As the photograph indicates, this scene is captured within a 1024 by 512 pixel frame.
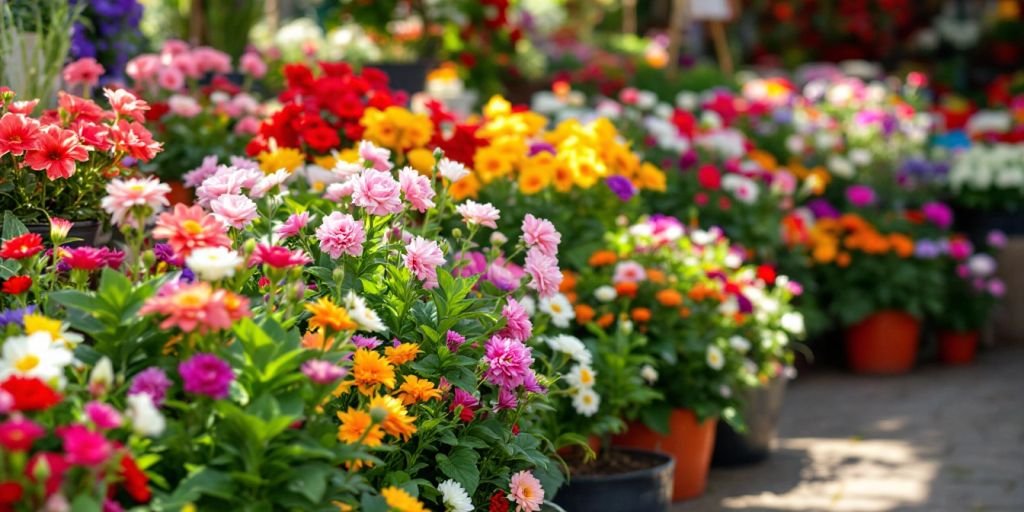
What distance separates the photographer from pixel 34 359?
1725 millimetres

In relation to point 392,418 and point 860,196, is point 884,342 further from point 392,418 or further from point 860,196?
point 392,418

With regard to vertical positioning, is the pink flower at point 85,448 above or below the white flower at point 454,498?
above

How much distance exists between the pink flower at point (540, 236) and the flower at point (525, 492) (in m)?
0.43

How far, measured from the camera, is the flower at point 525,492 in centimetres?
238

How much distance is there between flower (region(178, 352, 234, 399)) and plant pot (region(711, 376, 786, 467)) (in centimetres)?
285

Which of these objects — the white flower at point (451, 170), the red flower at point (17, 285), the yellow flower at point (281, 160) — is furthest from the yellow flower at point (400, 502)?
the yellow flower at point (281, 160)

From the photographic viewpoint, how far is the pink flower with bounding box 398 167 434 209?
8.06 ft

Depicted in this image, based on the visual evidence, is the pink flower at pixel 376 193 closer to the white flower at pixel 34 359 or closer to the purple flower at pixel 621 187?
the white flower at pixel 34 359

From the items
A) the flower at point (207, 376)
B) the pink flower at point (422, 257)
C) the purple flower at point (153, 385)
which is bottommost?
the purple flower at point (153, 385)

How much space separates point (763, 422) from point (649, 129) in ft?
4.94

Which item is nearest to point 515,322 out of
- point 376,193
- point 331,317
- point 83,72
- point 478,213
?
point 478,213

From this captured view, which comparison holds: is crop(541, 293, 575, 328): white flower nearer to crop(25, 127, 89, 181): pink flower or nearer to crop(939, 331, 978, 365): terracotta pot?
crop(25, 127, 89, 181): pink flower

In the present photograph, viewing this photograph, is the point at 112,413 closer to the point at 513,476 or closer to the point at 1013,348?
the point at 513,476

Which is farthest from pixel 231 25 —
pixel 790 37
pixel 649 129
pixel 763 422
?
pixel 790 37
